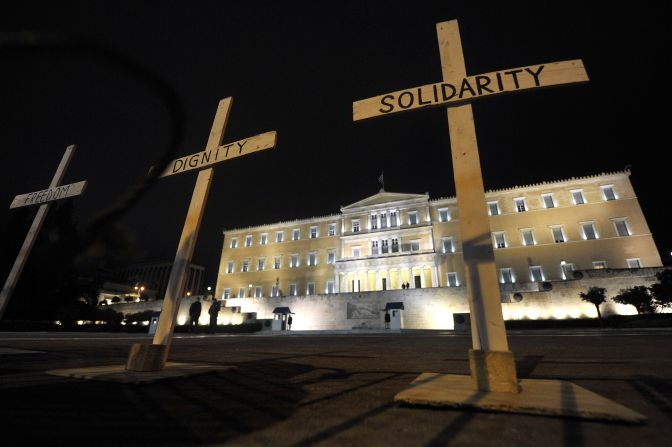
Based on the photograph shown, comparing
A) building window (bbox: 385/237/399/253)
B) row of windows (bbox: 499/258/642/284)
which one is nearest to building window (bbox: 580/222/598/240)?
row of windows (bbox: 499/258/642/284)

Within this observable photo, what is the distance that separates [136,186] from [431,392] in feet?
12.5

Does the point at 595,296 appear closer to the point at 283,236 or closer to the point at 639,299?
the point at 639,299

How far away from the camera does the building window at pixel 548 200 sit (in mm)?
36188

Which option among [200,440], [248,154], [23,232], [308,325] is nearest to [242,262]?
[308,325]

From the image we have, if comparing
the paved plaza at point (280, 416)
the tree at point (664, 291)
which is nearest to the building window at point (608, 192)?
the tree at point (664, 291)

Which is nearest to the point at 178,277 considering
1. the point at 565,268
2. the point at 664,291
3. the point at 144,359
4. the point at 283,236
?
the point at 144,359

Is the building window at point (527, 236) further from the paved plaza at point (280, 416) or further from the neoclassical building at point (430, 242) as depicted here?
the paved plaza at point (280, 416)

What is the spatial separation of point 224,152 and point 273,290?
43059 millimetres

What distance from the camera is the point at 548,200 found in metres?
36.4

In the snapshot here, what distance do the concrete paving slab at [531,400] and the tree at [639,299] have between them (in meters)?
29.1

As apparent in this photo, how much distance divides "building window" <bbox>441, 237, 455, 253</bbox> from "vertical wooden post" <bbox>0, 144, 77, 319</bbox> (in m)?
37.3

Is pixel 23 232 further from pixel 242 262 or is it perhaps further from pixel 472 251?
pixel 472 251

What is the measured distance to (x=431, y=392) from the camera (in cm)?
246

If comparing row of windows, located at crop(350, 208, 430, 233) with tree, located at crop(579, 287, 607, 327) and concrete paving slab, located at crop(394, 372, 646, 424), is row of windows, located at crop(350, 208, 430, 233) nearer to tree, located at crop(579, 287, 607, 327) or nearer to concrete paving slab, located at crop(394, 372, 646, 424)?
tree, located at crop(579, 287, 607, 327)
